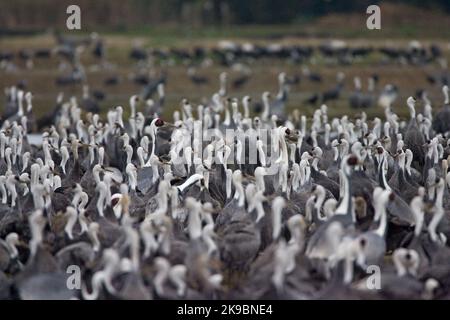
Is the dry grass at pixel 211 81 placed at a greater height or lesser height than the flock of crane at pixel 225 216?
greater

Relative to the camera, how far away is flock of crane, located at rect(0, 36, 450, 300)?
45.2ft

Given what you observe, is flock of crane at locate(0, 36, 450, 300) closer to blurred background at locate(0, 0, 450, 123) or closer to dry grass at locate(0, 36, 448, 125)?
blurred background at locate(0, 0, 450, 123)

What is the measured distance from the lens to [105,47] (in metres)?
51.0

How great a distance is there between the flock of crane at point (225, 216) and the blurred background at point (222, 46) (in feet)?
41.6

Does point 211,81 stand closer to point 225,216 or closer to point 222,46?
point 222,46

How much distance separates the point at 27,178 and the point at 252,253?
513 centimetres

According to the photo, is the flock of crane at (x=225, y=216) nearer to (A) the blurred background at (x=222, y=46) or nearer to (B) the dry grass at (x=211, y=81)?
(A) the blurred background at (x=222, y=46)

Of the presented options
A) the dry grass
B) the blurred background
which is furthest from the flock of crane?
the dry grass

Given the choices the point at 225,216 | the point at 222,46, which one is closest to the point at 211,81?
the point at 222,46

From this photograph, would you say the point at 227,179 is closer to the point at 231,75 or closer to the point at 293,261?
the point at 293,261

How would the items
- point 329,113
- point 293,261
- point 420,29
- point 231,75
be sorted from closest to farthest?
point 293,261, point 329,113, point 231,75, point 420,29

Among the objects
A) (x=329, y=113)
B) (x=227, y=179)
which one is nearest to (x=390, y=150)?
(x=227, y=179)

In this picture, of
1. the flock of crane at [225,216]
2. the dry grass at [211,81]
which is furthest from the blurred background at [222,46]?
the flock of crane at [225,216]

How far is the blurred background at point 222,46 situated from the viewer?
1677 inches
